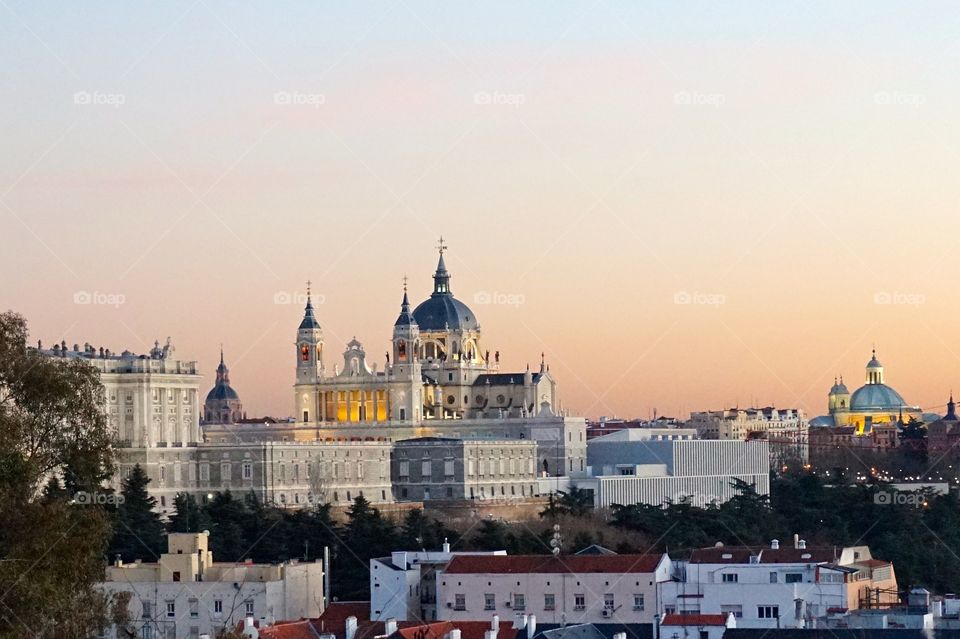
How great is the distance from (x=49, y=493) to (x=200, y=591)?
2767 centimetres

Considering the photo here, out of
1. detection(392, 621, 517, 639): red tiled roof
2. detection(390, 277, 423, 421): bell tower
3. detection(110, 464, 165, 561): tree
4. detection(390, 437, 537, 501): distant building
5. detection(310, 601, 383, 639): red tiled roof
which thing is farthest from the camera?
detection(390, 277, 423, 421): bell tower

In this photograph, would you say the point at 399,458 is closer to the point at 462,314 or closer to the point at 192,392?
the point at 192,392

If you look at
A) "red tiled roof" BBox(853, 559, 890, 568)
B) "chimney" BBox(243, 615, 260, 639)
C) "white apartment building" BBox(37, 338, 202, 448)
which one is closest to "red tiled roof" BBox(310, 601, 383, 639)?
"chimney" BBox(243, 615, 260, 639)

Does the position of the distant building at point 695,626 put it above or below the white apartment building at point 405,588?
below

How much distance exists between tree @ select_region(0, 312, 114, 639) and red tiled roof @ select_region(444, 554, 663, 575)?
28.6 meters

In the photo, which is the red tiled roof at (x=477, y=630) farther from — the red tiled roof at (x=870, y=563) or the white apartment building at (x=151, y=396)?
the white apartment building at (x=151, y=396)

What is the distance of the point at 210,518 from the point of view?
9706 centimetres

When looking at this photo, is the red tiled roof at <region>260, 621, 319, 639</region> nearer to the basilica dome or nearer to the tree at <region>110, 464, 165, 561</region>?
the tree at <region>110, 464, 165, 561</region>

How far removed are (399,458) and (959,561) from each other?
48.7 m

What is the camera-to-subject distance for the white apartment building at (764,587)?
218 ft

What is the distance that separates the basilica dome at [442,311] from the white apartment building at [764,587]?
99834 millimetres

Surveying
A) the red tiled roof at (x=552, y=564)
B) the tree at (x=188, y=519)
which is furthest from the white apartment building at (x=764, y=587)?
the tree at (x=188, y=519)

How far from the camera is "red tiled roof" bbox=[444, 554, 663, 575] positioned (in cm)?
6881

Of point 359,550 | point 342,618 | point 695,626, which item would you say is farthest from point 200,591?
point 359,550
